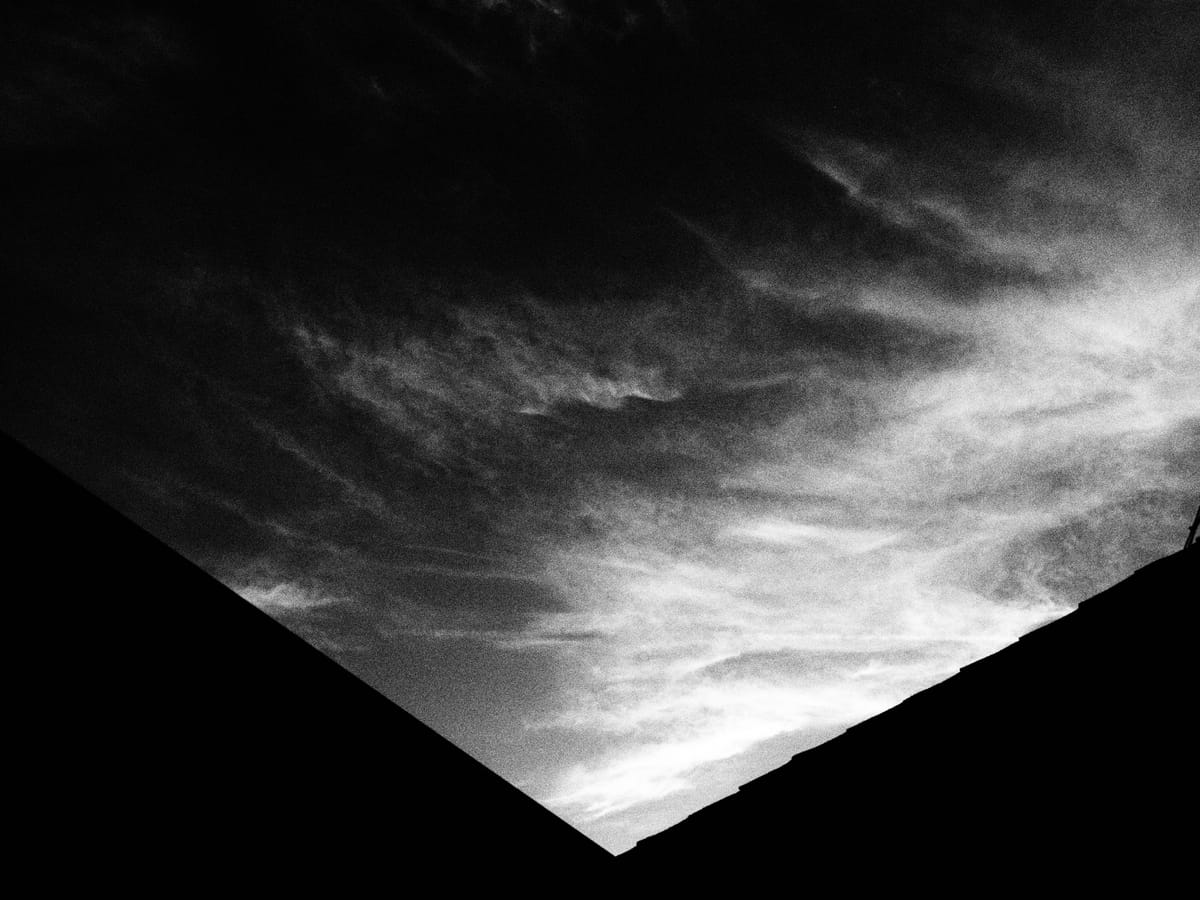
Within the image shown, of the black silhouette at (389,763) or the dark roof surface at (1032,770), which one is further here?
the dark roof surface at (1032,770)

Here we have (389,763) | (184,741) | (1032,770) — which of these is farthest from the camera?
(389,763)

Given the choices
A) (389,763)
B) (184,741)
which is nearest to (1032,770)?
(389,763)

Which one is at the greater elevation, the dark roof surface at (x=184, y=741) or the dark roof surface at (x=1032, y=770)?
the dark roof surface at (x=184, y=741)

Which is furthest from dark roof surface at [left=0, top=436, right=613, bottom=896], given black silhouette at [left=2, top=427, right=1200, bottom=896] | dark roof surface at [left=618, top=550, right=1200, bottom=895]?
dark roof surface at [left=618, top=550, right=1200, bottom=895]

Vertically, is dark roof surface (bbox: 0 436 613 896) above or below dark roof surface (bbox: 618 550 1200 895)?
above

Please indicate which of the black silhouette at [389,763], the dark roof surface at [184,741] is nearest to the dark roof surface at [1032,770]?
the black silhouette at [389,763]

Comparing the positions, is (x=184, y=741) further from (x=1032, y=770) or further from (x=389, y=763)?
(x=1032, y=770)

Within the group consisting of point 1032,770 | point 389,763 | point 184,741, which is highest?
point 184,741

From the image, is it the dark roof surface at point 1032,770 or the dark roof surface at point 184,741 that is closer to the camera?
the dark roof surface at point 184,741

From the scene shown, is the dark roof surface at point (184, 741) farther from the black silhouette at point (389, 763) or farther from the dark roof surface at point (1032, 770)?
the dark roof surface at point (1032, 770)

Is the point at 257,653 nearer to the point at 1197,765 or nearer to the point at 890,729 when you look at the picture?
the point at 890,729

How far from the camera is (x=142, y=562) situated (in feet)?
14.7

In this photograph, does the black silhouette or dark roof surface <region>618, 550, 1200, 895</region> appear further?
dark roof surface <region>618, 550, 1200, 895</region>

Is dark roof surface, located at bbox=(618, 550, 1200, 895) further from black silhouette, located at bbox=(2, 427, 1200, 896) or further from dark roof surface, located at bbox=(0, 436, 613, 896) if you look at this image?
dark roof surface, located at bbox=(0, 436, 613, 896)
